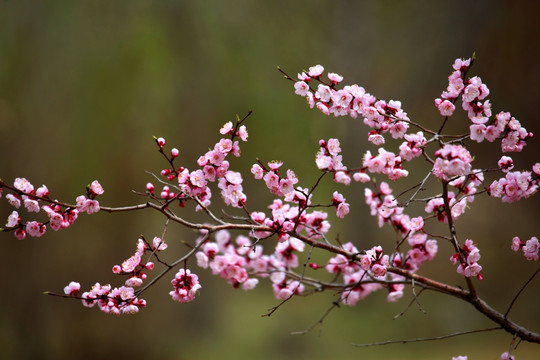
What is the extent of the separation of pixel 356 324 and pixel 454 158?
2.94 meters

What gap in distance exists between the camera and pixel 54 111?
2.83 metres

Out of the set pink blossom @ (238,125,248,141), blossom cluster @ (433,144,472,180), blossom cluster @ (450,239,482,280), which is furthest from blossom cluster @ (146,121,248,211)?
blossom cluster @ (450,239,482,280)

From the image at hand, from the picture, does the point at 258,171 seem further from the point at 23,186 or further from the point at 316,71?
the point at 23,186

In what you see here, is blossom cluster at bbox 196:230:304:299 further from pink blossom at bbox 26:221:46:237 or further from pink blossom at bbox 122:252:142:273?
pink blossom at bbox 26:221:46:237

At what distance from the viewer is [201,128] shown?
3713 mm

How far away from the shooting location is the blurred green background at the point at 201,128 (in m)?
2.76

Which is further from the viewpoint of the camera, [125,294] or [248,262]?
[248,262]

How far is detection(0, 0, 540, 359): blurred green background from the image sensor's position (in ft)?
9.07

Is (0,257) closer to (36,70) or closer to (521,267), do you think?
(36,70)

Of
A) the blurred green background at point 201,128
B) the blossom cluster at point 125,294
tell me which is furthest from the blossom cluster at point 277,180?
the blurred green background at point 201,128

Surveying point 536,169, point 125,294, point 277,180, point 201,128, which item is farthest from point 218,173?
point 201,128

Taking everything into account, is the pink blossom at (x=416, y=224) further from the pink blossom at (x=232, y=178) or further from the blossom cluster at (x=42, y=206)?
the blossom cluster at (x=42, y=206)

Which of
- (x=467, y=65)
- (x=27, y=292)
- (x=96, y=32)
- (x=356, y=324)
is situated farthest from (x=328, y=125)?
(x=467, y=65)

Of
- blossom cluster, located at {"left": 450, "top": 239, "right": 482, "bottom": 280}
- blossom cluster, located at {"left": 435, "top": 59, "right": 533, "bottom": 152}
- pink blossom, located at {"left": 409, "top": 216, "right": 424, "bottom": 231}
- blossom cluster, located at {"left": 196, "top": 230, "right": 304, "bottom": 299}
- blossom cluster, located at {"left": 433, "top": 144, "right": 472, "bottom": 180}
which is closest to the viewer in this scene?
blossom cluster, located at {"left": 433, "top": 144, "right": 472, "bottom": 180}
